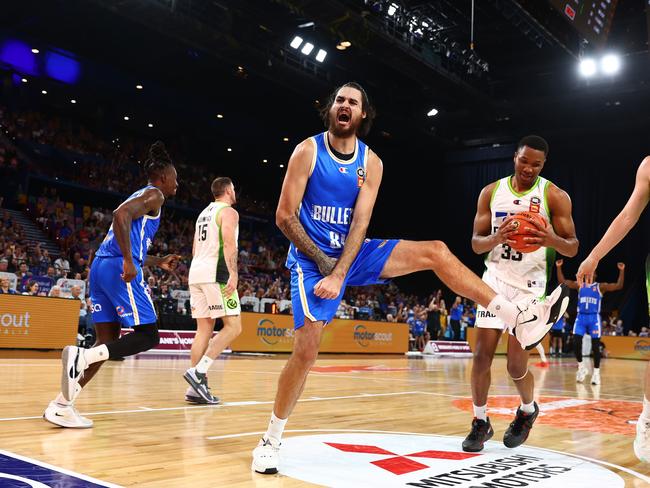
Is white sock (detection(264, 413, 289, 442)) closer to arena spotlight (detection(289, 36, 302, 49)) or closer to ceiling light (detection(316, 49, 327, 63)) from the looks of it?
arena spotlight (detection(289, 36, 302, 49))

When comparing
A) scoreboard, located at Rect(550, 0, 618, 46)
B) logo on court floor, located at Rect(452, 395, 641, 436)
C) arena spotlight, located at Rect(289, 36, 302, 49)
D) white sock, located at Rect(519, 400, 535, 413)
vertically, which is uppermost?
arena spotlight, located at Rect(289, 36, 302, 49)

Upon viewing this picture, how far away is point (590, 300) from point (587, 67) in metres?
11.0

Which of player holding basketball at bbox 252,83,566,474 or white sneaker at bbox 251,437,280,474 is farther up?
player holding basketball at bbox 252,83,566,474

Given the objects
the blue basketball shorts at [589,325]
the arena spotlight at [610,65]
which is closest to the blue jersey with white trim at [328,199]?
the blue basketball shorts at [589,325]

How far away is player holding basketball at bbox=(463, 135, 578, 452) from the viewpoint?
4152mm

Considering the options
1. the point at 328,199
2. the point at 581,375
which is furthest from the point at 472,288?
the point at 581,375

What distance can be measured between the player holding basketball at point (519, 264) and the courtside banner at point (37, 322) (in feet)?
28.8

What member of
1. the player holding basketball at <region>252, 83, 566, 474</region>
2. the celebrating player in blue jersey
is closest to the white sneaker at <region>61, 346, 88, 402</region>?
the celebrating player in blue jersey

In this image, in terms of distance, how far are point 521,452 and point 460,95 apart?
755 inches

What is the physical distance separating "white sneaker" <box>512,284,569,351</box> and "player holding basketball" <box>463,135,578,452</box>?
622 millimetres

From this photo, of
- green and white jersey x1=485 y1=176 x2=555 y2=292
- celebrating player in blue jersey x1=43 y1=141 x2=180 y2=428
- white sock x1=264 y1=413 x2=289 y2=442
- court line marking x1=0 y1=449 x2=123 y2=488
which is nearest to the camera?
court line marking x1=0 y1=449 x2=123 y2=488

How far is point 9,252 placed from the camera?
15.1 m

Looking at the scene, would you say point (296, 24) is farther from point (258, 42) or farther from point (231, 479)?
point (231, 479)

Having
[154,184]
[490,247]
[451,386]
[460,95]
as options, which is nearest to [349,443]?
[490,247]
